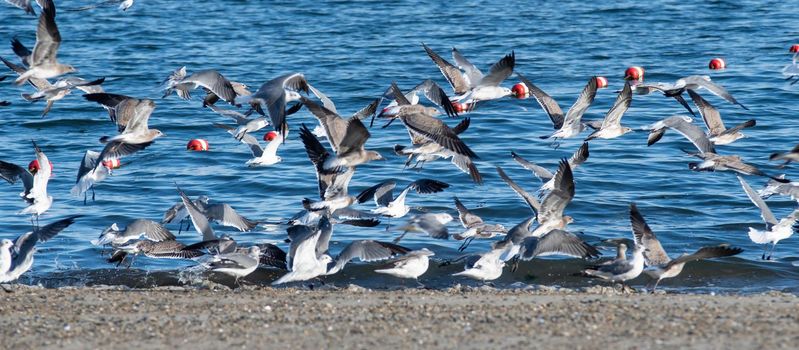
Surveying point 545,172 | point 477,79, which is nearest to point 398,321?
point 545,172

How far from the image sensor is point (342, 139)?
45.5ft

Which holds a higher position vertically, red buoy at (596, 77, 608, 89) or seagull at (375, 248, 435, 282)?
seagull at (375, 248, 435, 282)

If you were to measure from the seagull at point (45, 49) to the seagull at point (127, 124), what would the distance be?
760 mm

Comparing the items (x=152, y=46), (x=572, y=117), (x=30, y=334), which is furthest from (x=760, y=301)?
(x=152, y=46)

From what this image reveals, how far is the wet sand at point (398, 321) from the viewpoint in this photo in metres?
9.33

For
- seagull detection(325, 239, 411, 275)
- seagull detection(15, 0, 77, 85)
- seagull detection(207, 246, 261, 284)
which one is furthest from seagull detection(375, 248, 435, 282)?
seagull detection(15, 0, 77, 85)

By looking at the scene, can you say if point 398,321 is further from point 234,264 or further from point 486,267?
point 234,264

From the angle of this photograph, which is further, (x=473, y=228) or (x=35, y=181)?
(x=35, y=181)

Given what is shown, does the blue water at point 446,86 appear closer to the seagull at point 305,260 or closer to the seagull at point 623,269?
the seagull at point 623,269

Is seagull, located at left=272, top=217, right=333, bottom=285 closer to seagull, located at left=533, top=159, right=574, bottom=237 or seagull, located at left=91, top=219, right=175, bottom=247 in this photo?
seagull, located at left=91, top=219, right=175, bottom=247

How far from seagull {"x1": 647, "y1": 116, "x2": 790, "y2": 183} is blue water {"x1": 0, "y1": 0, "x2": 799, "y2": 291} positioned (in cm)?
95

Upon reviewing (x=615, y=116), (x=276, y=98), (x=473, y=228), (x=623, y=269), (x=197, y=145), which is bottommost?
(x=197, y=145)

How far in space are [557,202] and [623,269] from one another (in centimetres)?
150

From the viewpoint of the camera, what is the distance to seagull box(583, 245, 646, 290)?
12453 mm
